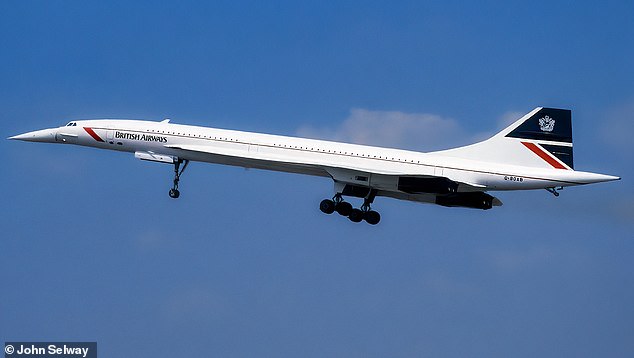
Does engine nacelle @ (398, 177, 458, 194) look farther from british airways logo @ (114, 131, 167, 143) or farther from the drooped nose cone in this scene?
the drooped nose cone

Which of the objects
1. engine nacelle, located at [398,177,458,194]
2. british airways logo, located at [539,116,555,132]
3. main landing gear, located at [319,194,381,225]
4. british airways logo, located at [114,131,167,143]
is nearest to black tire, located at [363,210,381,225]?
main landing gear, located at [319,194,381,225]

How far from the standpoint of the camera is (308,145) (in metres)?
28.9

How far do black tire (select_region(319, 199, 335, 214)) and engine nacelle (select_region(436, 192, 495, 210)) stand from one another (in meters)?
2.95

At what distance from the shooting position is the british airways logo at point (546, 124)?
2845 centimetres

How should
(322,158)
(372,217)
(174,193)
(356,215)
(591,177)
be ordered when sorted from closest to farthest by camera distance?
1. (591,177)
2. (322,158)
3. (372,217)
4. (356,215)
5. (174,193)

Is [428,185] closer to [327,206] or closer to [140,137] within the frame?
[327,206]

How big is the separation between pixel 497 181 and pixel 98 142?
11.4m

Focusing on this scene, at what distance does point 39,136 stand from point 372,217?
1040cm

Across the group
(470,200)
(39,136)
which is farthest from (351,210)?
(39,136)

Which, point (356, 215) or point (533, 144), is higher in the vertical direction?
point (533, 144)

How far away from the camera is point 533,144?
93.5 feet

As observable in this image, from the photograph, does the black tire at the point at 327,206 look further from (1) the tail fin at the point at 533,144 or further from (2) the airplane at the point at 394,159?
(1) the tail fin at the point at 533,144

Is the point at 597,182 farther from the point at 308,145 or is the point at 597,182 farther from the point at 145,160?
the point at 145,160

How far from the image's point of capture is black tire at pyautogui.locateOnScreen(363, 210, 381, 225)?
97.0 feet
